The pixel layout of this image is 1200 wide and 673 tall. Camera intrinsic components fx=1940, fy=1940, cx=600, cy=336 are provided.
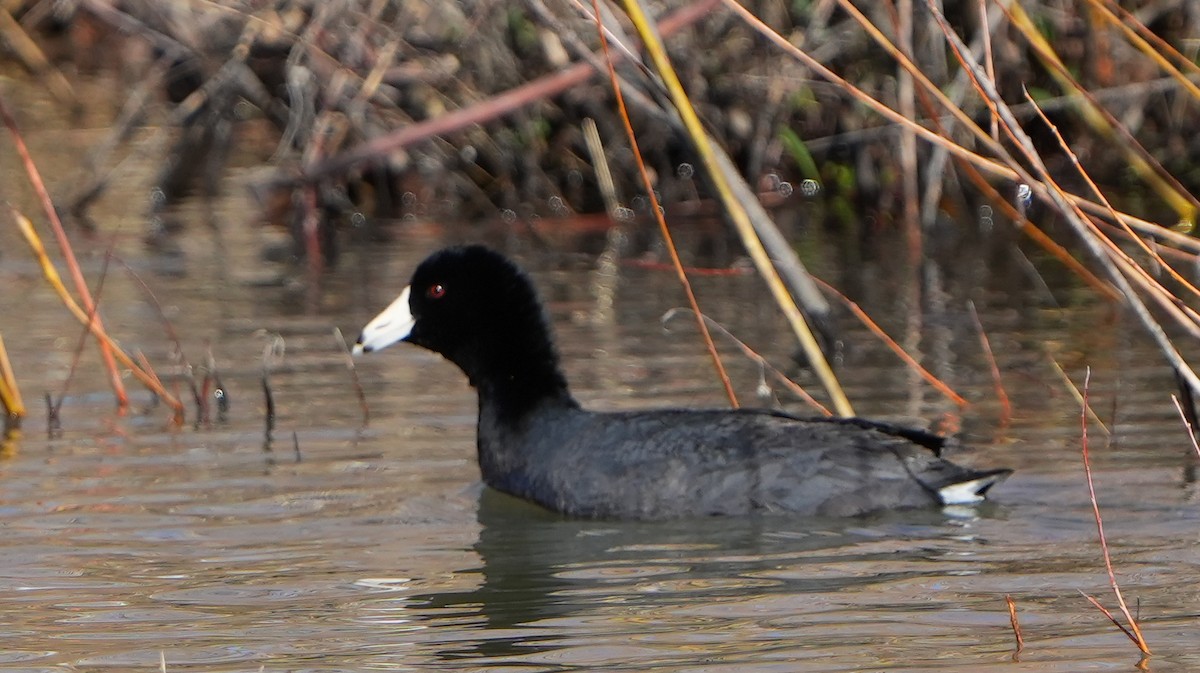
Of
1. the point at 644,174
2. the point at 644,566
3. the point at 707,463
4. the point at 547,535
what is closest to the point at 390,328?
the point at 547,535

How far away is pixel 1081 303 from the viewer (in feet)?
30.9

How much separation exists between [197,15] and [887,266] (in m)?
4.72

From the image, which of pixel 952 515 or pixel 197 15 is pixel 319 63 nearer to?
pixel 197 15

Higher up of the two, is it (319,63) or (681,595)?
(319,63)

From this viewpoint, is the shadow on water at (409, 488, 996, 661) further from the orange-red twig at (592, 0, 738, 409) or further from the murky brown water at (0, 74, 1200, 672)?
the orange-red twig at (592, 0, 738, 409)

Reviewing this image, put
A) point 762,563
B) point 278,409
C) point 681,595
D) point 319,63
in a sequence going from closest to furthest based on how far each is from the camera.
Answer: point 681,595
point 762,563
point 278,409
point 319,63

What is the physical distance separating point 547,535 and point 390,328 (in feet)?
3.62

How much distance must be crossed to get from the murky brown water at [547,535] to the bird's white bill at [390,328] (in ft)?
1.43

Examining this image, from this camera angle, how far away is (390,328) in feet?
21.4

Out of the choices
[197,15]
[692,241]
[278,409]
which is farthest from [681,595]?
[197,15]

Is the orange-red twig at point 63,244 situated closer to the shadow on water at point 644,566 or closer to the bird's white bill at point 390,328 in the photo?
the bird's white bill at point 390,328

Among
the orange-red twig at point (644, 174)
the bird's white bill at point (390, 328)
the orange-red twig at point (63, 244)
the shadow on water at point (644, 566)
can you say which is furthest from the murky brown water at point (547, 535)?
the orange-red twig at point (644, 174)

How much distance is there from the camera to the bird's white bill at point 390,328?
6449 mm

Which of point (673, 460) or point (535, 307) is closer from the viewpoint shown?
point (673, 460)
